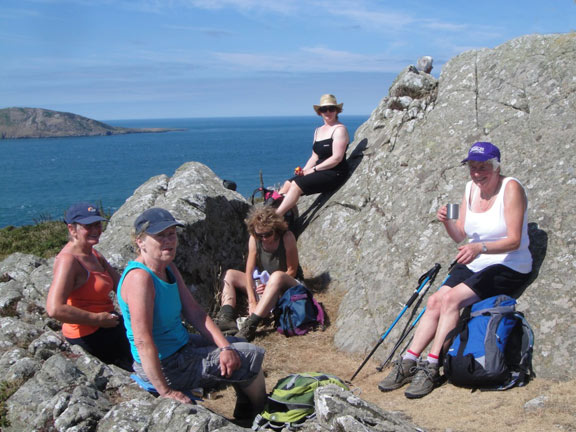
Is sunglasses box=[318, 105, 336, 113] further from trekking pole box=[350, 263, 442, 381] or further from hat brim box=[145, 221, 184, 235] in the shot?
hat brim box=[145, 221, 184, 235]

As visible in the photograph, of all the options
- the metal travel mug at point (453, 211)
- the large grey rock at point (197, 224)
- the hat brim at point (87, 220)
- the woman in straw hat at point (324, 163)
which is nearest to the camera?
the hat brim at point (87, 220)

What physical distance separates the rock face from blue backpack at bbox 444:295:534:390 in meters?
0.26

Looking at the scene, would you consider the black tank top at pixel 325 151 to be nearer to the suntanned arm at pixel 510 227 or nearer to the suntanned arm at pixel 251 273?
the suntanned arm at pixel 251 273

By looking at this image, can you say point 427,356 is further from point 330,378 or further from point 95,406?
point 95,406

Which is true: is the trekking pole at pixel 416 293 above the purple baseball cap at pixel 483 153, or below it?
below

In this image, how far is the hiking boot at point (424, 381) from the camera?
5.63m

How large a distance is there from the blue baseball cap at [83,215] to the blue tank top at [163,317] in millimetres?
1230

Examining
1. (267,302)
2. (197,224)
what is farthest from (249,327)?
(197,224)

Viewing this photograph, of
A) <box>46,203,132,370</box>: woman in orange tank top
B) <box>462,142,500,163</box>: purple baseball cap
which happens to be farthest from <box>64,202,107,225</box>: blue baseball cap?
<box>462,142,500,163</box>: purple baseball cap

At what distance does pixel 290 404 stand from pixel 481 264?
101 inches

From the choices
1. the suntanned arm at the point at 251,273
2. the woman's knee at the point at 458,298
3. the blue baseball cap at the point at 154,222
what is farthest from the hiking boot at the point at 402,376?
the blue baseball cap at the point at 154,222

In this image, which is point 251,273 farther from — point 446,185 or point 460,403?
point 460,403

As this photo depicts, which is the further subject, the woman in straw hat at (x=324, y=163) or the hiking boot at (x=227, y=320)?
the woman in straw hat at (x=324, y=163)

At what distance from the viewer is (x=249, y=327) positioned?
7578 millimetres
